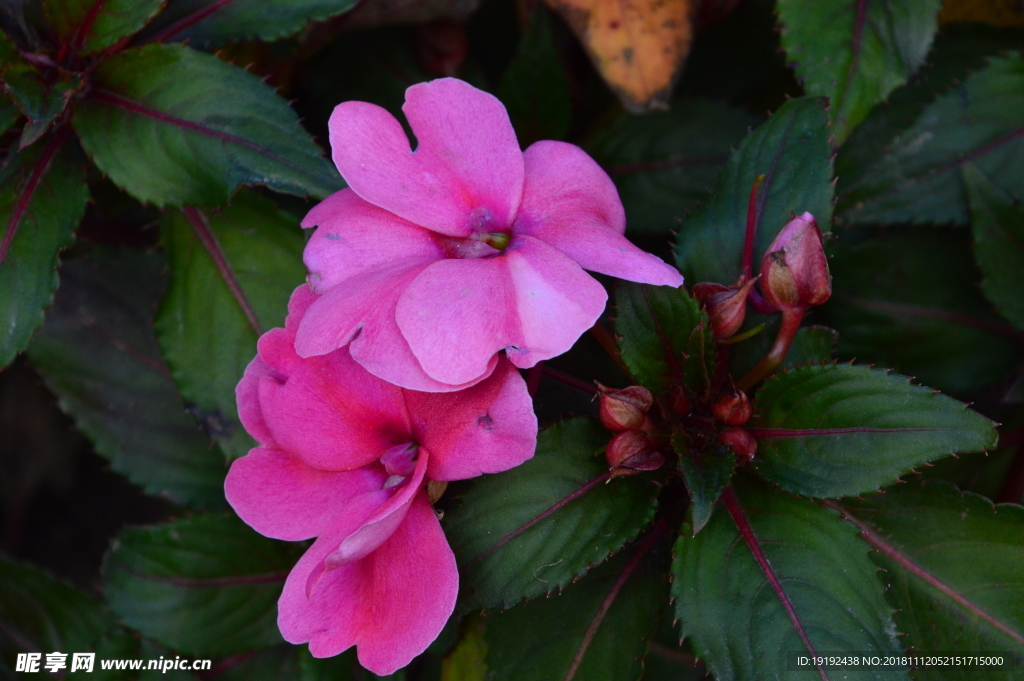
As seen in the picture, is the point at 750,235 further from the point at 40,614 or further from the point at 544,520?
the point at 40,614

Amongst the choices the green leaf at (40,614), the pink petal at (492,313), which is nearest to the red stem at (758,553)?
the pink petal at (492,313)

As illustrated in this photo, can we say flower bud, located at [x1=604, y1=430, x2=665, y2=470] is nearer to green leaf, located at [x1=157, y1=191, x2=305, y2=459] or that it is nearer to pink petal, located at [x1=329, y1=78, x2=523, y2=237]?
pink petal, located at [x1=329, y1=78, x2=523, y2=237]

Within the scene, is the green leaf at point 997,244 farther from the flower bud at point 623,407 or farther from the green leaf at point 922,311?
the flower bud at point 623,407

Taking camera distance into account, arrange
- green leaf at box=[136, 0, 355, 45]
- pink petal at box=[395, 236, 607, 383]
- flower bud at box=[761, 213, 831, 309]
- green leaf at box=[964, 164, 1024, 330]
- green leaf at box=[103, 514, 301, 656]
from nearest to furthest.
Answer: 1. pink petal at box=[395, 236, 607, 383]
2. flower bud at box=[761, 213, 831, 309]
3. green leaf at box=[136, 0, 355, 45]
4. green leaf at box=[964, 164, 1024, 330]
5. green leaf at box=[103, 514, 301, 656]

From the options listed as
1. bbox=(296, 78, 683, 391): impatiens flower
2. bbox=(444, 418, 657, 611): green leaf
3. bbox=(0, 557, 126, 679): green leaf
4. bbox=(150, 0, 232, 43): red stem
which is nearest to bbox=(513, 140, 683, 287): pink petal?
bbox=(296, 78, 683, 391): impatiens flower

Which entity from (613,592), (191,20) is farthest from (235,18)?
(613,592)

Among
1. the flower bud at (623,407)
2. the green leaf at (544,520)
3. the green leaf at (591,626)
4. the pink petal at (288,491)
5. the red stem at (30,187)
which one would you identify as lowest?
the green leaf at (591,626)
